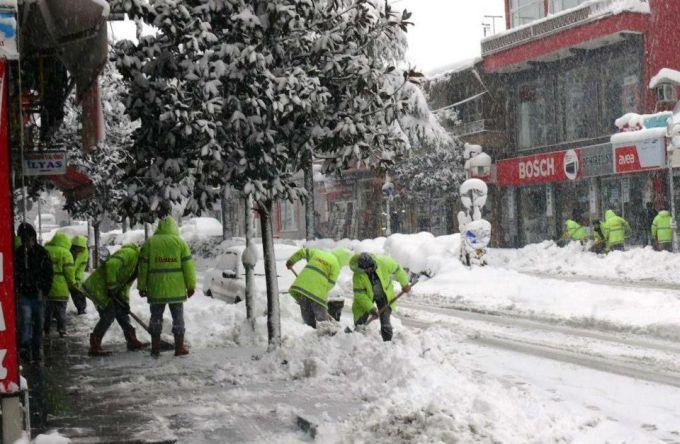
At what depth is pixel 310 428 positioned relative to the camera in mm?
6312

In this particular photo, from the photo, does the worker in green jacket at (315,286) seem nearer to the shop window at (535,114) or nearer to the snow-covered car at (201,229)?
the shop window at (535,114)

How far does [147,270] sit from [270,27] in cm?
354

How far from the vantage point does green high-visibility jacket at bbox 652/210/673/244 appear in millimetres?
22734

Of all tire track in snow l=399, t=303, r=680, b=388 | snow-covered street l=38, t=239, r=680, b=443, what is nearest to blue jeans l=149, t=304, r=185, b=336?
snow-covered street l=38, t=239, r=680, b=443

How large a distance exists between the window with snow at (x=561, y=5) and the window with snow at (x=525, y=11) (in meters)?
0.64

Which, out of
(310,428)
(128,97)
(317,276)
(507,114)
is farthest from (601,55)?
(310,428)

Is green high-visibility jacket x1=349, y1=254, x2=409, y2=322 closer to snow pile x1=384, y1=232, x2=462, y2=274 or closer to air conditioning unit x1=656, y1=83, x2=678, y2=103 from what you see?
snow pile x1=384, y1=232, x2=462, y2=274

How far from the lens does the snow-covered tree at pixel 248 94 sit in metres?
8.20

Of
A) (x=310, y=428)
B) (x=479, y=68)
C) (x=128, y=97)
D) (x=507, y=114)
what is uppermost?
(x=479, y=68)

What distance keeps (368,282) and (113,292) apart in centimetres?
348

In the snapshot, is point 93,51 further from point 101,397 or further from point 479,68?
point 479,68

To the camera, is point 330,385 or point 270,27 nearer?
point 330,385

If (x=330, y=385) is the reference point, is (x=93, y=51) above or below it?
above

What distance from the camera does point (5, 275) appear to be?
522 cm
